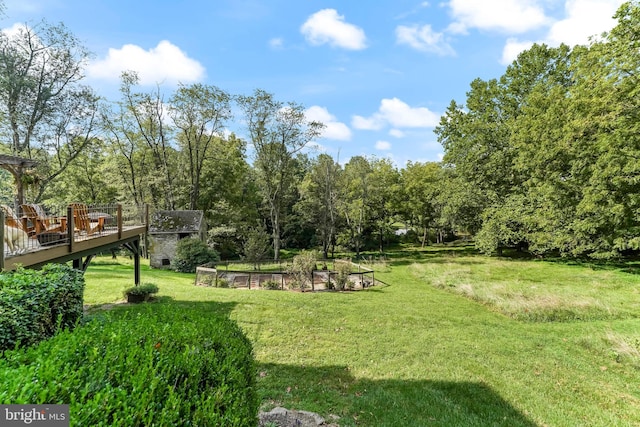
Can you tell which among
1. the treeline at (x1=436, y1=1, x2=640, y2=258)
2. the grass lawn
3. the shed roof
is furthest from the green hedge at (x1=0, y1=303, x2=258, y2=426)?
the shed roof

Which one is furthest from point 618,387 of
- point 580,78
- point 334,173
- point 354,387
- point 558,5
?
point 334,173

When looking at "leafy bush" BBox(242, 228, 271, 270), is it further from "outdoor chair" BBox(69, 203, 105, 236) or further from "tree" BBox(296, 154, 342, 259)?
"outdoor chair" BBox(69, 203, 105, 236)

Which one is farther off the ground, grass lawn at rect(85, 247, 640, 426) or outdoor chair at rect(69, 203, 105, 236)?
outdoor chair at rect(69, 203, 105, 236)

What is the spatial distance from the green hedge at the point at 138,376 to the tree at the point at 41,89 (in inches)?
733

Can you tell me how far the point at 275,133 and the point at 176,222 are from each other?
11.5 metres

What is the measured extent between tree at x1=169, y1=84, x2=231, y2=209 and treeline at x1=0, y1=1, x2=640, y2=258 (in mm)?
121

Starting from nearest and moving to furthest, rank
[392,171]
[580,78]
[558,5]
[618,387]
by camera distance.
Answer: [618,387] < [558,5] < [580,78] < [392,171]

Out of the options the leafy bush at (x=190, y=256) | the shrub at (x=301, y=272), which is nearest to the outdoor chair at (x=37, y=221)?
the shrub at (x=301, y=272)

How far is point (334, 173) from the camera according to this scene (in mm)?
30500

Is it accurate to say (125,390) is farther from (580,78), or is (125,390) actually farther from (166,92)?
(166,92)

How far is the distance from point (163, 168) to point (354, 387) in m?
26.9

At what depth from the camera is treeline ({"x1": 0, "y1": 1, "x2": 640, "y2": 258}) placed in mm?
15969

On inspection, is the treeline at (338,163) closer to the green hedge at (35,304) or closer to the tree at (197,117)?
the tree at (197,117)

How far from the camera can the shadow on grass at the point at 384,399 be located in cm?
419
